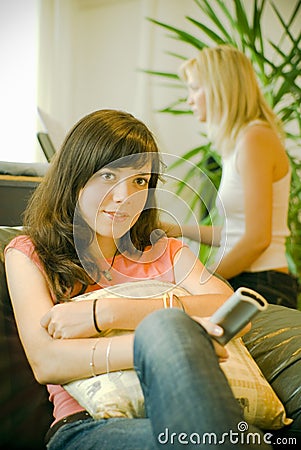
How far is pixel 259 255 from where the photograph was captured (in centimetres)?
198

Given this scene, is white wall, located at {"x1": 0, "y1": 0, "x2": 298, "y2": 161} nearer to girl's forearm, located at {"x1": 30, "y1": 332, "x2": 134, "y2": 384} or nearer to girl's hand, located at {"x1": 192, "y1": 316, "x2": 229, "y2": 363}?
girl's forearm, located at {"x1": 30, "y1": 332, "x2": 134, "y2": 384}

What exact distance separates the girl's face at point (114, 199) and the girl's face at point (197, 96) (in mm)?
949

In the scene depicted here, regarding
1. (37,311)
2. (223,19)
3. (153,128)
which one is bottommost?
(153,128)

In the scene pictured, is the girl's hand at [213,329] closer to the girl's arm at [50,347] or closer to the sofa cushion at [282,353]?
the girl's arm at [50,347]

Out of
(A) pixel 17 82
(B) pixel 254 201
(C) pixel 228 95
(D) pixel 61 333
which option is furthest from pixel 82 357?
(A) pixel 17 82

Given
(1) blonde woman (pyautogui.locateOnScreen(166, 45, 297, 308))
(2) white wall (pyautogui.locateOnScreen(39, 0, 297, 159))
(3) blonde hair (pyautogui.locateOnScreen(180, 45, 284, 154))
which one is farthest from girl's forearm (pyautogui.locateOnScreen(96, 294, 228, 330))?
(2) white wall (pyautogui.locateOnScreen(39, 0, 297, 159))

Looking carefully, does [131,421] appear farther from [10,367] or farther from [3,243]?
[3,243]

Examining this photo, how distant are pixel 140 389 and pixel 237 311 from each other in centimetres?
28

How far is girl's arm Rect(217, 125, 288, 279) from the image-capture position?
1.94 meters

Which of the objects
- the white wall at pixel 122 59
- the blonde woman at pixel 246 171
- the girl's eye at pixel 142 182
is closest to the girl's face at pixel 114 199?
the girl's eye at pixel 142 182

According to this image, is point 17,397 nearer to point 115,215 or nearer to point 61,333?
point 61,333

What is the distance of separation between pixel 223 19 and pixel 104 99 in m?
0.70

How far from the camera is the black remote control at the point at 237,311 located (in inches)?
33.5

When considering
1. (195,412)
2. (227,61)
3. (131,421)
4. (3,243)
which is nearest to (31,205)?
(3,243)
